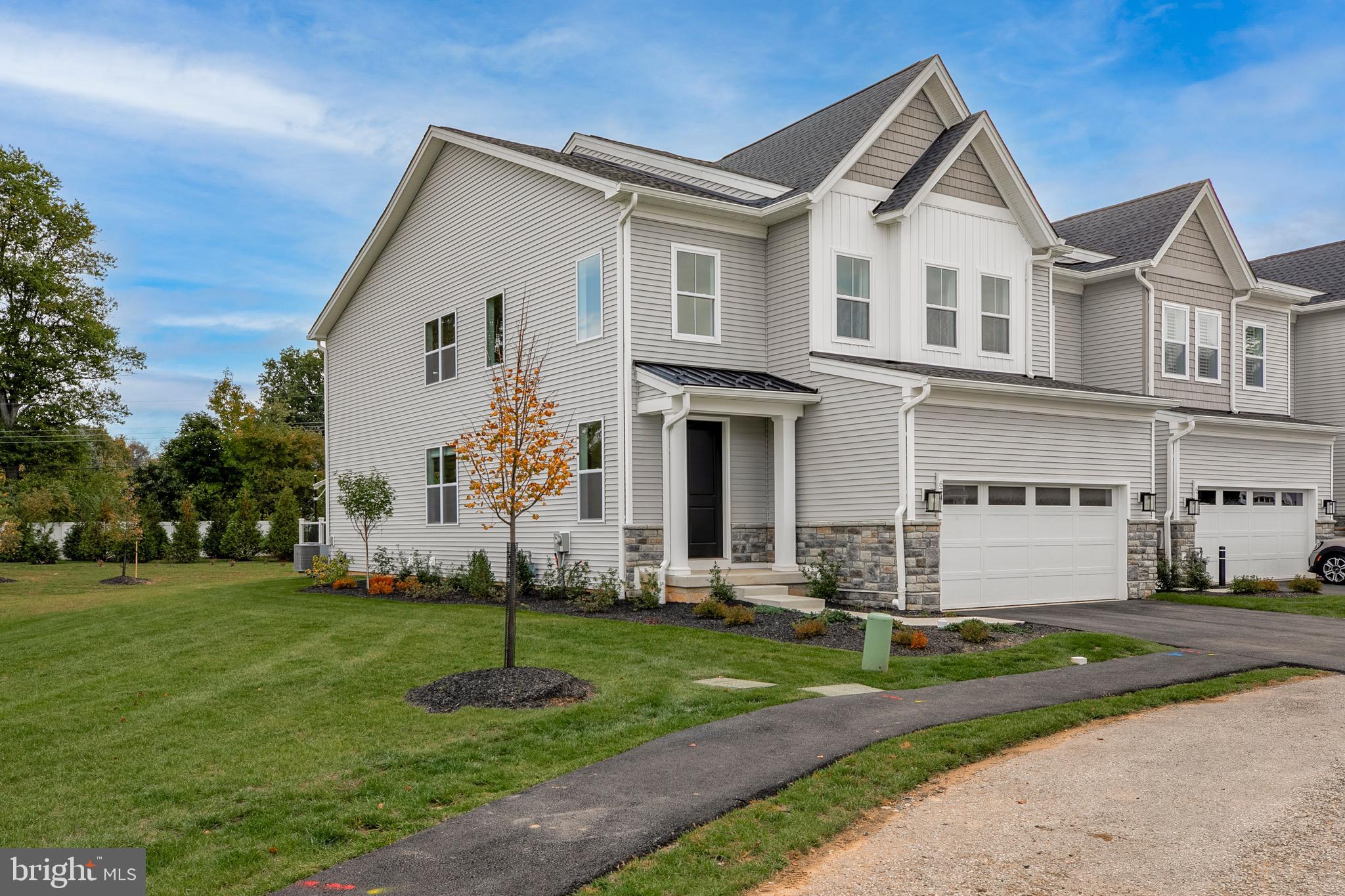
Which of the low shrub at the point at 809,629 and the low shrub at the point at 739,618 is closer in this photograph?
the low shrub at the point at 809,629

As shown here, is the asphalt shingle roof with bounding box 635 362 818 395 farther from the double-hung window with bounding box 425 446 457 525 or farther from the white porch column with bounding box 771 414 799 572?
the double-hung window with bounding box 425 446 457 525

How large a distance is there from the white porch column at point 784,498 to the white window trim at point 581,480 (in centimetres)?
281

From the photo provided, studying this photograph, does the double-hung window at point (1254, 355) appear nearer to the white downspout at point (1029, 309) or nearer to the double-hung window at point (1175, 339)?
the double-hung window at point (1175, 339)

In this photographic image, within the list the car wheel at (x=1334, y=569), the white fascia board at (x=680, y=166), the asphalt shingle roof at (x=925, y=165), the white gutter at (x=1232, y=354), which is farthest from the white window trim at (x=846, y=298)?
the car wheel at (x=1334, y=569)

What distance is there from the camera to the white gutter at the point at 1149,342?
802 inches

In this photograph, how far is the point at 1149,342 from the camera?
2041 centimetres

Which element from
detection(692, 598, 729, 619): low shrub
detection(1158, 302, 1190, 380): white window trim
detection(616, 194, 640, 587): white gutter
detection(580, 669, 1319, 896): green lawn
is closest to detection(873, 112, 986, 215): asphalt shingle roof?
detection(616, 194, 640, 587): white gutter

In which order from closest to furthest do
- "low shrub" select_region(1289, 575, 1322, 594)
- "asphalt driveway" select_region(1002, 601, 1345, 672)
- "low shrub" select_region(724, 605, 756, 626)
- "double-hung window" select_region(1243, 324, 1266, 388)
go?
"asphalt driveway" select_region(1002, 601, 1345, 672) < "low shrub" select_region(724, 605, 756, 626) < "low shrub" select_region(1289, 575, 1322, 594) < "double-hung window" select_region(1243, 324, 1266, 388)

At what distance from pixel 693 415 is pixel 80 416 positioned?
32.4 metres

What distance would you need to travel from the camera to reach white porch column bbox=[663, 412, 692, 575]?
15.2 meters

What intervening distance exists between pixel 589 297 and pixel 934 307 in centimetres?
604

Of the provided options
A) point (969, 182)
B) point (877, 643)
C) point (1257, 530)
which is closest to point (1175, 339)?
point (1257, 530)

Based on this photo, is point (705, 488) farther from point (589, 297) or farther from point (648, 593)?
point (589, 297)

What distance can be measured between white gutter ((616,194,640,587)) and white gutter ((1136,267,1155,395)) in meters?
11.3
